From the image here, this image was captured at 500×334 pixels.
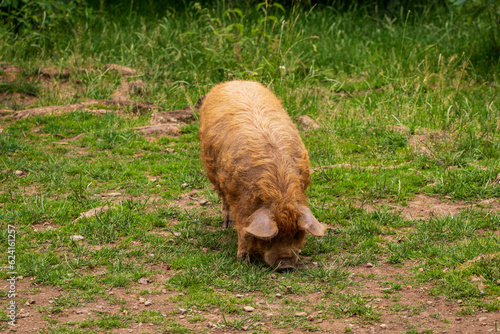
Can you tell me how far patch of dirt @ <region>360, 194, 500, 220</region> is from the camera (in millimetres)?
6383

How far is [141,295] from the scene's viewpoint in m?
4.83

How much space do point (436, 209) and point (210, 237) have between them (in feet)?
7.92

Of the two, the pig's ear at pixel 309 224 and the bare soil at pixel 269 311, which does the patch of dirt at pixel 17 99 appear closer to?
the bare soil at pixel 269 311

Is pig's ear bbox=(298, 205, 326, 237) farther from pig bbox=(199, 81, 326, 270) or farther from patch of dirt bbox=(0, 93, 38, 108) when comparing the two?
patch of dirt bbox=(0, 93, 38, 108)

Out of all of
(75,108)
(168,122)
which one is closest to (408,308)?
(168,122)

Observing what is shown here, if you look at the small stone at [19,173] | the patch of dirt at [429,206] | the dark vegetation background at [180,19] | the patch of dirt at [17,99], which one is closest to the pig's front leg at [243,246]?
the patch of dirt at [429,206]

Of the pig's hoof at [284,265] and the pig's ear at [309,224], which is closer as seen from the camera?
the pig's ear at [309,224]

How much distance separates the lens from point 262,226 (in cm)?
501

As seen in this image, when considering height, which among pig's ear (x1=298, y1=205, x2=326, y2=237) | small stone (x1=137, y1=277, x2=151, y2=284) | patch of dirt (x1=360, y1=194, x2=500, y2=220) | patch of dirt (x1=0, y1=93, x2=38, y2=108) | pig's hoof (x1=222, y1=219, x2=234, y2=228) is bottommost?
patch of dirt (x1=0, y1=93, x2=38, y2=108)

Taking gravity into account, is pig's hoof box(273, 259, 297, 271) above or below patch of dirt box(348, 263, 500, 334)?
below

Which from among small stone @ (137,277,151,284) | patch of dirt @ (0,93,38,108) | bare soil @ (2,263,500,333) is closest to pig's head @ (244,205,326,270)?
bare soil @ (2,263,500,333)

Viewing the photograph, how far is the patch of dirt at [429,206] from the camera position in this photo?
20.9ft

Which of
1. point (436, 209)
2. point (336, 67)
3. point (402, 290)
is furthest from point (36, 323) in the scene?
point (336, 67)

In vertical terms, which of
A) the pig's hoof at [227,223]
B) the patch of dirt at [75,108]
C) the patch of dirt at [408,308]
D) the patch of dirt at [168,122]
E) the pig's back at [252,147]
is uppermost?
the pig's back at [252,147]
